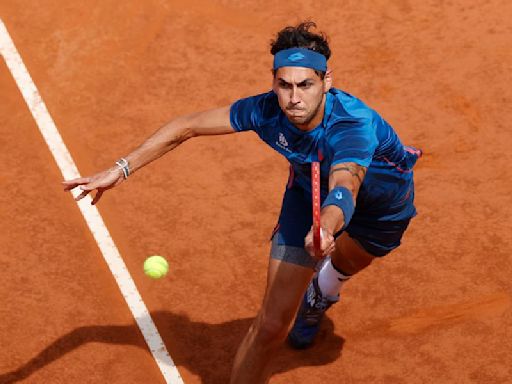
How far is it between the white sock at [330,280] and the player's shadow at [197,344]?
A: 522 mm

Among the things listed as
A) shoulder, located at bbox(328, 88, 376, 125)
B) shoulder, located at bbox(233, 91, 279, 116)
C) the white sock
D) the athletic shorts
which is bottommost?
the white sock

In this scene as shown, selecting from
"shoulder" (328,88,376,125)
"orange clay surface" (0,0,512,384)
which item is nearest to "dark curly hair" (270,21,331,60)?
"shoulder" (328,88,376,125)

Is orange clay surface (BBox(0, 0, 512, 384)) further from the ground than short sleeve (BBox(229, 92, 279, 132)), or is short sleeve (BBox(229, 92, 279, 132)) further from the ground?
short sleeve (BBox(229, 92, 279, 132))

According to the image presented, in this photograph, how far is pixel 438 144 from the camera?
39.8 ft

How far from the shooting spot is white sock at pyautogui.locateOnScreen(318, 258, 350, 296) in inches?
400

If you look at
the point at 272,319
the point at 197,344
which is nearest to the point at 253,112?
the point at 272,319

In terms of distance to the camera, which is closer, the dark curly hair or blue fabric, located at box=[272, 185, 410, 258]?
the dark curly hair

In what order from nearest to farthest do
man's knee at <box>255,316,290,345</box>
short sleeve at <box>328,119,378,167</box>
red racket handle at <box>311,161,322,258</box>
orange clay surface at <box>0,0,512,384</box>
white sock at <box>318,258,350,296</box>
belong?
red racket handle at <box>311,161,322,258</box>
short sleeve at <box>328,119,378,167</box>
man's knee at <box>255,316,290,345</box>
white sock at <box>318,258,350,296</box>
orange clay surface at <box>0,0,512,384</box>

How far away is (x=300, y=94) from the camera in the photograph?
28.0 ft

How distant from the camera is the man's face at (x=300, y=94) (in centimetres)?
853

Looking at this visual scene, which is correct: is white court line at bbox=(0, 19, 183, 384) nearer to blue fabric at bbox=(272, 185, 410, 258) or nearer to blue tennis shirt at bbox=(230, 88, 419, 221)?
blue fabric at bbox=(272, 185, 410, 258)

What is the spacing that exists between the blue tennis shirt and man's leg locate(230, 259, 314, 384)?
67cm

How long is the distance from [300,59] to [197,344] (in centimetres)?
305

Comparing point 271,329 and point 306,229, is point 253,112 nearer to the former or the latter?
point 306,229
